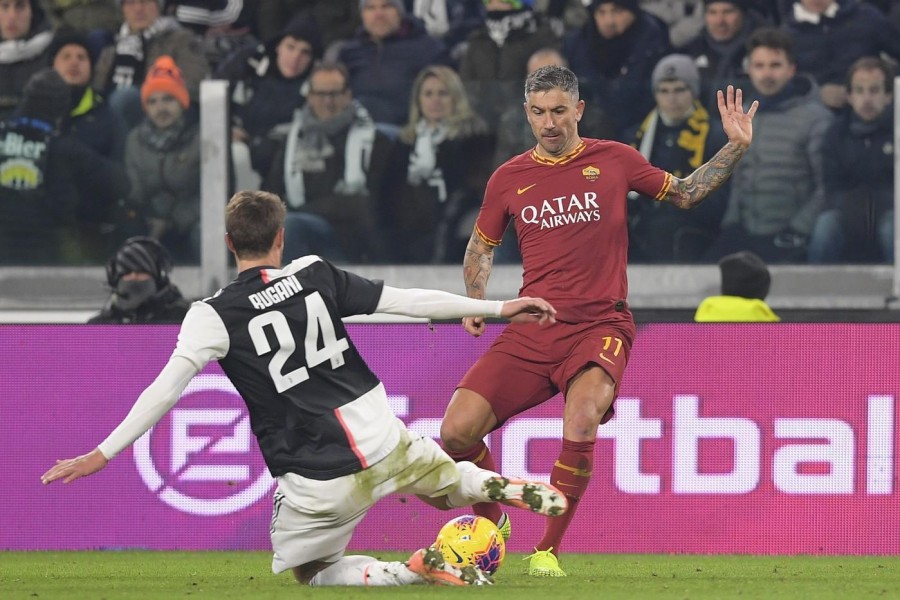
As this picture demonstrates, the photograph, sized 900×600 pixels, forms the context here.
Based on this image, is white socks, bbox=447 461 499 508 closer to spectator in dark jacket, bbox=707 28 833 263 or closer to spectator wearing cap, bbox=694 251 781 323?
spectator wearing cap, bbox=694 251 781 323

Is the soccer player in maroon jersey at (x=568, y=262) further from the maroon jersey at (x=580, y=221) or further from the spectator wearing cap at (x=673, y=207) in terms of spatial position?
the spectator wearing cap at (x=673, y=207)

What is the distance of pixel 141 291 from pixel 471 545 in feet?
14.8

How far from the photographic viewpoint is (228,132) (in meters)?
9.72

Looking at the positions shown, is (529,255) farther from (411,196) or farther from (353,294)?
(411,196)

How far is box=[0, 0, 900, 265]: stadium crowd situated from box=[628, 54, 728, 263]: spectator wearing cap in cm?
1

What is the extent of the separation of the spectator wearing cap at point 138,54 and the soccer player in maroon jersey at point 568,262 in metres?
4.27

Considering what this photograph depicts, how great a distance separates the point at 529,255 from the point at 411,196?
10.6 ft

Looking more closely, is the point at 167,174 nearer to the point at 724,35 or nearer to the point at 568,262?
the point at 724,35

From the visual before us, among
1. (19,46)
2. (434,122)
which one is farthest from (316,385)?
(19,46)

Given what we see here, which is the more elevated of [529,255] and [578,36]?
[578,36]

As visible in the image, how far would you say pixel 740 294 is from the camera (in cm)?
884

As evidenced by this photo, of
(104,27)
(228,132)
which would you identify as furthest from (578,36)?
(104,27)

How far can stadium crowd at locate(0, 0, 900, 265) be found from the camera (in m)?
9.62

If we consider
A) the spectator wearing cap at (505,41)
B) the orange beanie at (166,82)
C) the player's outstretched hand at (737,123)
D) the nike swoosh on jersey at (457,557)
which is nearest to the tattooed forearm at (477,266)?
the player's outstretched hand at (737,123)
